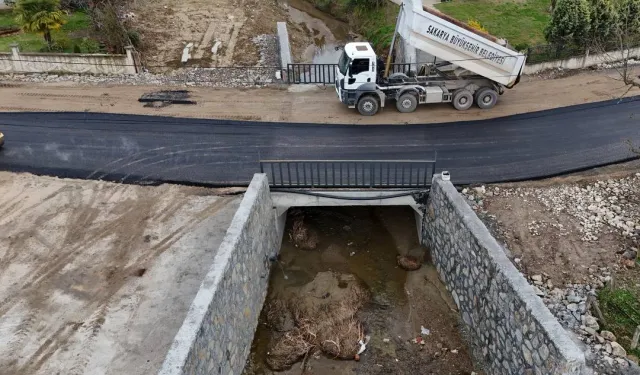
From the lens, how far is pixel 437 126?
16.3m

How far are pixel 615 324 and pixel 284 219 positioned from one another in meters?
8.22

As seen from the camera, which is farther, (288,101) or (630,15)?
(630,15)

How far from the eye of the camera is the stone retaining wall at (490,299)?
764 centimetres

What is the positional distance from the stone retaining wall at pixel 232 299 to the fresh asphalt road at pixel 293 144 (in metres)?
2.44

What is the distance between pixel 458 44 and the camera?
16.4m

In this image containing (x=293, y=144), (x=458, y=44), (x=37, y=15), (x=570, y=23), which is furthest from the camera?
(x=37, y=15)

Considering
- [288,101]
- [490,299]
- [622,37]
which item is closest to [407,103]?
[288,101]

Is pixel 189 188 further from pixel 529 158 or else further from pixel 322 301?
pixel 529 158

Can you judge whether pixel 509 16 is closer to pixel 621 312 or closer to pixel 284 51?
pixel 284 51

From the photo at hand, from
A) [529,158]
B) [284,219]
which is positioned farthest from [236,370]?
[529,158]

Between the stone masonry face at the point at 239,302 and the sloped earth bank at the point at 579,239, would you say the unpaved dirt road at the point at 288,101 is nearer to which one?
the sloped earth bank at the point at 579,239

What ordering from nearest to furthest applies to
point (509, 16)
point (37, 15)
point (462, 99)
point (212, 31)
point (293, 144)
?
point (293, 144) < point (462, 99) < point (37, 15) < point (509, 16) < point (212, 31)

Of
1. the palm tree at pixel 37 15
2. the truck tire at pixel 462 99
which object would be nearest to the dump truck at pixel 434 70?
the truck tire at pixel 462 99

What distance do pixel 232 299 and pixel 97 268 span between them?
410 cm
